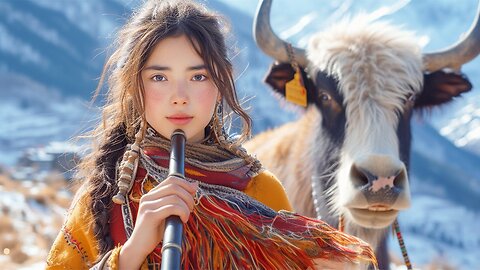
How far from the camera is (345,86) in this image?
3.82 metres

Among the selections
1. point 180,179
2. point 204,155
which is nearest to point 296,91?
point 204,155

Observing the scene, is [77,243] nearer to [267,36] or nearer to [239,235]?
[239,235]

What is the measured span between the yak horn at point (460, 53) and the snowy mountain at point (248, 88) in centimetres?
1863

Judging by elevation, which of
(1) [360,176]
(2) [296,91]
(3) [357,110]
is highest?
(2) [296,91]

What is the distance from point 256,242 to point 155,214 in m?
0.28

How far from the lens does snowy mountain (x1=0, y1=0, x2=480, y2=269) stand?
29609mm

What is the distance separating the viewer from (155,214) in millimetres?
1648

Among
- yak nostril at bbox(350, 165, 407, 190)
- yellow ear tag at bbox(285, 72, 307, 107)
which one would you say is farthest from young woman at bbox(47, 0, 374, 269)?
yellow ear tag at bbox(285, 72, 307, 107)

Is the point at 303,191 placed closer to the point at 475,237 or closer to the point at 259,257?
the point at 259,257

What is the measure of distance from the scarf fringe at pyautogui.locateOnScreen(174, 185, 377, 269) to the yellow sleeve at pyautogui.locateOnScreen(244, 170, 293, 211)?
192 millimetres

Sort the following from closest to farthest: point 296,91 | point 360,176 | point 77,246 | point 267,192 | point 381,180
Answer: point 77,246 < point 267,192 < point 381,180 < point 360,176 < point 296,91

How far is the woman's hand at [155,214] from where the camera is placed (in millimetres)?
1633

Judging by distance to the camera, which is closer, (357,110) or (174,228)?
(174,228)

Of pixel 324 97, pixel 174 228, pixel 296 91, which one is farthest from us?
pixel 296 91
